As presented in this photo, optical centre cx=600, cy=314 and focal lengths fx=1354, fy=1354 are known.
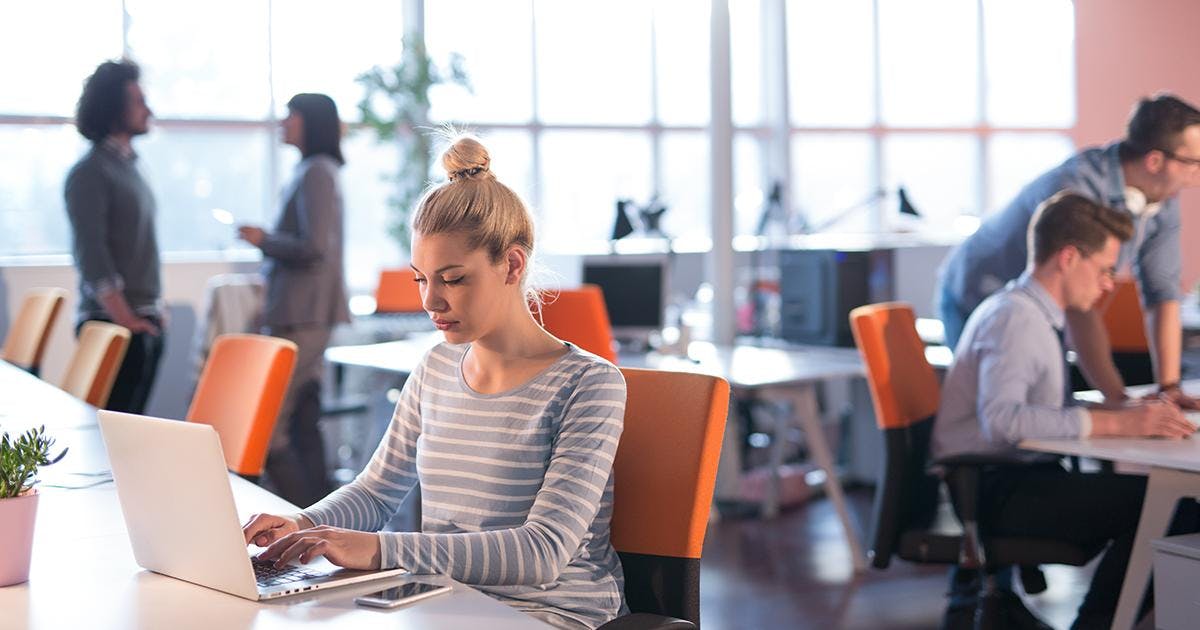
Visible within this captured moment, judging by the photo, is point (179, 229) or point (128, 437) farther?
point (179, 229)

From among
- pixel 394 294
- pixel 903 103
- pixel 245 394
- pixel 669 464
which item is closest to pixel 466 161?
pixel 669 464

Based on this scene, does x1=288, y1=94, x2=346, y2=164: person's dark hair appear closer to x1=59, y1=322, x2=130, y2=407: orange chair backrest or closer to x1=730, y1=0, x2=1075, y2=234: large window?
x1=59, y1=322, x2=130, y2=407: orange chair backrest

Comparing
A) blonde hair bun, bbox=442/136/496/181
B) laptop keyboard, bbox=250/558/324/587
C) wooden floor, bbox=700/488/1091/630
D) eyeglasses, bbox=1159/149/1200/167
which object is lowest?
wooden floor, bbox=700/488/1091/630

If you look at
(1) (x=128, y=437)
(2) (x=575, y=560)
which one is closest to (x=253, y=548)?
(1) (x=128, y=437)

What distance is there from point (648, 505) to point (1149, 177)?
220cm

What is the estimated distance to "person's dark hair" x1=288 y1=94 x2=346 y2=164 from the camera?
4.76 metres

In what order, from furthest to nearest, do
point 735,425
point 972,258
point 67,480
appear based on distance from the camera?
1. point 735,425
2. point 972,258
3. point 67,480

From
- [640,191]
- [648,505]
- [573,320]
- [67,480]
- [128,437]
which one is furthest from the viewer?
[640,191]

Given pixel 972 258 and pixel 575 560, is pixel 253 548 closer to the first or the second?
pixel 575 560

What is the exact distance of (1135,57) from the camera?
10.4m

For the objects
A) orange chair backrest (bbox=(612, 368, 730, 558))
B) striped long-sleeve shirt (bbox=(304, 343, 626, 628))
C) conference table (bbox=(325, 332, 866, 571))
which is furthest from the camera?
conference table (bbox=(325, 332, 866, 571))

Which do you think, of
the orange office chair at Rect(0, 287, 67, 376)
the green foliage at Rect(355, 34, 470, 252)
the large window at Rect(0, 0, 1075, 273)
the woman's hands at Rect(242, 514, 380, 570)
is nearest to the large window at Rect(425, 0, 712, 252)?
the large window at Rect(0, 0, 1075, 273)

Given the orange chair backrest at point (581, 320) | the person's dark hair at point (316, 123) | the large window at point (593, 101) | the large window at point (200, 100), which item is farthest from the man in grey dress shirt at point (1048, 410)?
the large window at point (200, 100)

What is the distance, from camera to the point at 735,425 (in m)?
5.30
